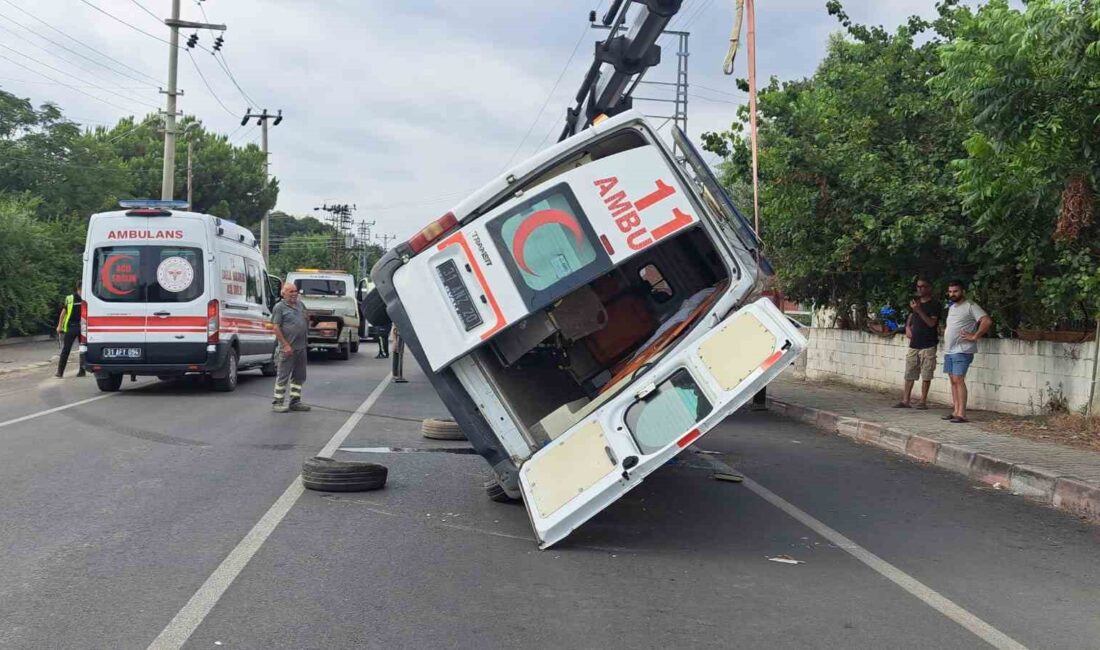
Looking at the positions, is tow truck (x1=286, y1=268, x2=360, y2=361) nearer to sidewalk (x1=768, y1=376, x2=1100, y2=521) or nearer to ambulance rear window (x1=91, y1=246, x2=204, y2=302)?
ambulance rear window (x1=91, y1=246, x2=204, y2=302)

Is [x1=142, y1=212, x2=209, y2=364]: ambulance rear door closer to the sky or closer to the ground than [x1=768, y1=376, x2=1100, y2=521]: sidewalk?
closer to the sky

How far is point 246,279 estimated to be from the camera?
54.9 ft

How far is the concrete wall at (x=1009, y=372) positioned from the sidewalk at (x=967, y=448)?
0.70m

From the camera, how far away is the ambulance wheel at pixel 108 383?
50.1ft

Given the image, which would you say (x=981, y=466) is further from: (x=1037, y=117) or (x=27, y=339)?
(x=27, y=339)

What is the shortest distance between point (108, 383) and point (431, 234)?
1055 cm

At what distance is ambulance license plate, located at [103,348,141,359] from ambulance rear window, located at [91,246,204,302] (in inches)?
28.8

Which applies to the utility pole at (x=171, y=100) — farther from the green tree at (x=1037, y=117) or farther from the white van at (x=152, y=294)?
the green tree at (x=1037, y=117)

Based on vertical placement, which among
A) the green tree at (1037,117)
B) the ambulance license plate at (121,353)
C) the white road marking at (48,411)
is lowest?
the white road marking at (48,411)

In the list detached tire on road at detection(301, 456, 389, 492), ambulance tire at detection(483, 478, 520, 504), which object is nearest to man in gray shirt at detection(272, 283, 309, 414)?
detached tire on road at detection(301, 456, 389, 492)

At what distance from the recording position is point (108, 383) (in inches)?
604

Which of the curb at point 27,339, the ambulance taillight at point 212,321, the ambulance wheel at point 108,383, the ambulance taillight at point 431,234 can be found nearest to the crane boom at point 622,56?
the ambulance taillight at point 431,234

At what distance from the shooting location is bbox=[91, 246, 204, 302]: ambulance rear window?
1459 cm

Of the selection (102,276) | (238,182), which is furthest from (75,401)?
(238,182)
